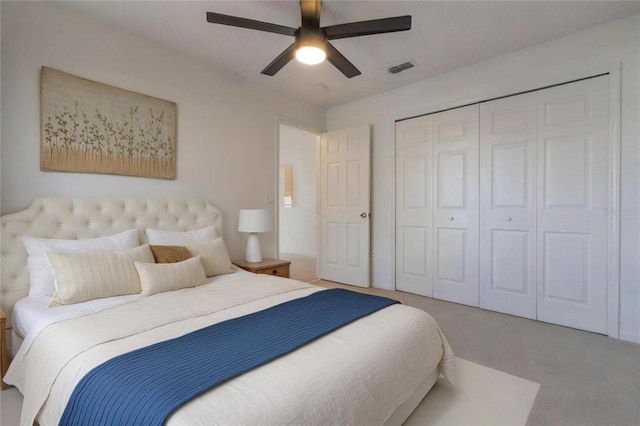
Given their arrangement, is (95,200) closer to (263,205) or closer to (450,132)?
(263,205)

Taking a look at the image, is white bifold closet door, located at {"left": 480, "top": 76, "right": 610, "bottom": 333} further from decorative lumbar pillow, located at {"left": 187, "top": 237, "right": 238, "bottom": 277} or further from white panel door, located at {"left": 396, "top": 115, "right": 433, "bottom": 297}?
decorative lumbar pillow, located at {"left": 187, "top": 237, "right": 238, "bottom": 277}

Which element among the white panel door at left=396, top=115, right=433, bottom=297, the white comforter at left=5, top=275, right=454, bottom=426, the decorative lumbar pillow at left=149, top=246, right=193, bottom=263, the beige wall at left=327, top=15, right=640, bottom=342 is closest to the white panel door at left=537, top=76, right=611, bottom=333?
the beige wall at left=327, top=15, right=640, bottom=342

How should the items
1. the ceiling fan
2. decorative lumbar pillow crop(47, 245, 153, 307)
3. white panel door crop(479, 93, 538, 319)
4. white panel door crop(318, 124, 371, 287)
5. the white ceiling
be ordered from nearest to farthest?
1. decorative lumbar pillow crop(47, 245, 153, 307)
2. the ceiling fan
3. the white ceiling
4. white panel door crop(479, 93, 538, 319)
5. white panel door crop(318, 124, 371, 287)

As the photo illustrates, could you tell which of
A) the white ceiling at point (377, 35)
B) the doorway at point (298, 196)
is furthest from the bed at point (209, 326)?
the doorway at point (298, 196)

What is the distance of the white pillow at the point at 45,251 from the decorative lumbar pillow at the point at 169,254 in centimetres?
30

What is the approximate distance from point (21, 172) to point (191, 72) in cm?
166

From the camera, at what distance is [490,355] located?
2.31 m

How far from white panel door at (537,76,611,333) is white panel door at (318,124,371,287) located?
6.31 ft

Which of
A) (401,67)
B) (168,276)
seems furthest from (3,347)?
(401,67)

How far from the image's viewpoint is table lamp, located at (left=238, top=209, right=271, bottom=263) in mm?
3211

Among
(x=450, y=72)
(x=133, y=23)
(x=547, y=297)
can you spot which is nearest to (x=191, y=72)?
(x=133, y=23)

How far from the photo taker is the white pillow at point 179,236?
2.48m

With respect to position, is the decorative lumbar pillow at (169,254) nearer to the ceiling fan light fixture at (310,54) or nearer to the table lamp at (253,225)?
the table lamp at (253,225)

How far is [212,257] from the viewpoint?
2.54 metres
